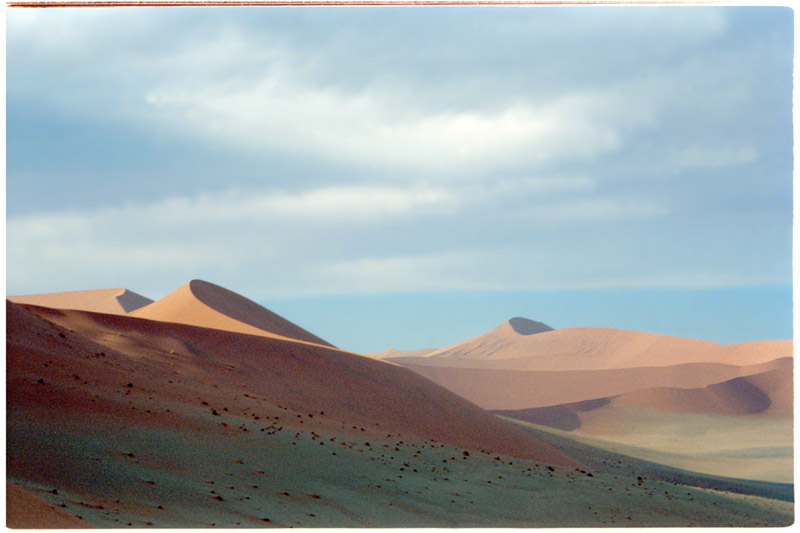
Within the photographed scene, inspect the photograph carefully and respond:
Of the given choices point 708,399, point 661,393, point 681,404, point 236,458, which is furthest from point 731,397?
point 236,458

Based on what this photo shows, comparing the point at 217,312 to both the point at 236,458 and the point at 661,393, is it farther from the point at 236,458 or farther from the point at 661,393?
the point at 661,393

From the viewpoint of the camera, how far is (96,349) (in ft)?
54.3

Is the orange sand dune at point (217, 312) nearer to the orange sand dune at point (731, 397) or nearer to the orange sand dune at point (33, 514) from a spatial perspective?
the orange sand dune at point (33, 514)

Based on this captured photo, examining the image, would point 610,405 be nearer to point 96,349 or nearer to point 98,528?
point 96,349

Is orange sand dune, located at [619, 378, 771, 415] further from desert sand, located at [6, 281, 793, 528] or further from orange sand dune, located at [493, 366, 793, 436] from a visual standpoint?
desert sand, located at [6, 281, 793, 528]

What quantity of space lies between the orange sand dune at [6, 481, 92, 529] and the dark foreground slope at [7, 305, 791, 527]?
10.4 inches

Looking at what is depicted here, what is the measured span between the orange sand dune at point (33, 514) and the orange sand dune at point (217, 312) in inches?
722

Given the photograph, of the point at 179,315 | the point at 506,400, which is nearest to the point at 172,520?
the point at 179,315

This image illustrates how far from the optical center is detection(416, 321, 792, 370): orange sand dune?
214 ft

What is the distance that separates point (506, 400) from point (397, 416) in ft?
113

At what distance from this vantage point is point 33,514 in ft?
27.2

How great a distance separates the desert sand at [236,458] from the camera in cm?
1026

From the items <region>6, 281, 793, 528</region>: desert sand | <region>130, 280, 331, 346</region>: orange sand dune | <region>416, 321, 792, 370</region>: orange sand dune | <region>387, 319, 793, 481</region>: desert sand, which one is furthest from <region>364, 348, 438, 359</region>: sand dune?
<region>6, 281, 793, 528</region>: desert sand

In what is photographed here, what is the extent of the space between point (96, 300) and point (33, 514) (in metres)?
69.2
